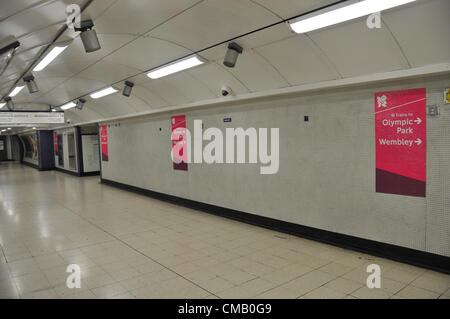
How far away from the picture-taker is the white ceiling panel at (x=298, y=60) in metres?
4.49

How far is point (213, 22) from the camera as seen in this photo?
4383 millimetres

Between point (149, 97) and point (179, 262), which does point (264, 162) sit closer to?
point (179, 262)

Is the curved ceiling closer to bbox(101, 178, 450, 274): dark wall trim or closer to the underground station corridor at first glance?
the underground station corridor

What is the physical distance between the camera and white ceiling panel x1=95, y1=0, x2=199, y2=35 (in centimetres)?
393

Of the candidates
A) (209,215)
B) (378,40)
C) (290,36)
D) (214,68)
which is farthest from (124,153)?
(378,40)

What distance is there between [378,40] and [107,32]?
385cm

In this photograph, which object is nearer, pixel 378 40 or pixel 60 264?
pixel 378 40

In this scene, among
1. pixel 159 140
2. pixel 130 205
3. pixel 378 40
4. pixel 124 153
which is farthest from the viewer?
pixel 124 153

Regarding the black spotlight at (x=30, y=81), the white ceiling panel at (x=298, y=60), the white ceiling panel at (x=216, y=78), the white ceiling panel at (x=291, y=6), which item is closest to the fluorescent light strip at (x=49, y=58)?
the black spotlight at (x=30, y=81)

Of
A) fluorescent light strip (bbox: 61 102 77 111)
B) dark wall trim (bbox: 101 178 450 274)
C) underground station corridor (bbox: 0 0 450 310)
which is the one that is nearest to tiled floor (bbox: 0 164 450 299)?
underground station corridor (bbox: 0 0 450 310)

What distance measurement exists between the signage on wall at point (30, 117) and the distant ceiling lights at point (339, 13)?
11225 millimetres

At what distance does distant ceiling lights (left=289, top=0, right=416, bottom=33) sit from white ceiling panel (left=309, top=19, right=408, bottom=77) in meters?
0.18

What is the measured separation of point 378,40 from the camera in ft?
12.6
